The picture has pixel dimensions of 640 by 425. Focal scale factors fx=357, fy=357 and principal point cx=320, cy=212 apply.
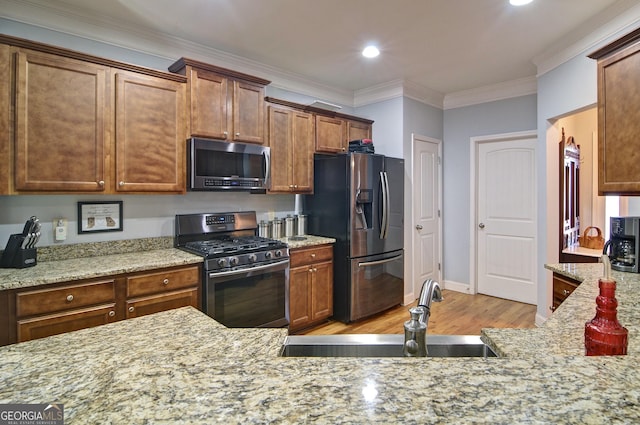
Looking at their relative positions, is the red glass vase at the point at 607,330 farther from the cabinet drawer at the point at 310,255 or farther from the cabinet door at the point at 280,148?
the cabinet door at the point at 280,148

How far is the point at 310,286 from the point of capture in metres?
3.50

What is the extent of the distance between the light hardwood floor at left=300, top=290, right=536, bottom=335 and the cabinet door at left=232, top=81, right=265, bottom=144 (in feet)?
6.39

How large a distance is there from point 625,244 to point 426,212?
2490 millimetres

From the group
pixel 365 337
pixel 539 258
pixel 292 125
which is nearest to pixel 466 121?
pixel 539 258

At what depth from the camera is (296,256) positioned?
3381 mm

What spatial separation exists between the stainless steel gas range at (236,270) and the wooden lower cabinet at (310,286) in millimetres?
143

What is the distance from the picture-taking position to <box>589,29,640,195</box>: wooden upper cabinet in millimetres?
1757

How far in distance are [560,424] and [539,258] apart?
3.53 m

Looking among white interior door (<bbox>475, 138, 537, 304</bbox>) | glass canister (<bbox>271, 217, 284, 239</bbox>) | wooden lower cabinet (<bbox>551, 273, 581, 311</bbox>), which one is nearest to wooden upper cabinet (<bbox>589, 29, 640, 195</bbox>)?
wooden lower cabinet (<bbox>551, 273, 581, 311</bbox>)

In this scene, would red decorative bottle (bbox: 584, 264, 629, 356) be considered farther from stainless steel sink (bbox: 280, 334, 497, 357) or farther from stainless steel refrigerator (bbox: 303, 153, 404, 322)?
stainless steel refrigerator (bbox: 303, 153, 404, 322)

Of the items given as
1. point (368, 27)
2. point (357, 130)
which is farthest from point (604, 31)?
point (357, 130)

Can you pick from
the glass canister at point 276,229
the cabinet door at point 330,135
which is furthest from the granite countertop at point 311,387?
the cabinet door at point 330,135

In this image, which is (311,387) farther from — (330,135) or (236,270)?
(330,135)

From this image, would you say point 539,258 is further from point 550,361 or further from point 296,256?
point 550,361
